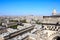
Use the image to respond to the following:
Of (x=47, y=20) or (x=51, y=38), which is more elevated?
(x=47, y=20)

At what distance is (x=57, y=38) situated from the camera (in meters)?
5.35

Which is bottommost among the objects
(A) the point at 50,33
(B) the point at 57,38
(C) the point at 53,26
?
(B) the point at 57,38

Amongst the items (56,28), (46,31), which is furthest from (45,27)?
(56,28)

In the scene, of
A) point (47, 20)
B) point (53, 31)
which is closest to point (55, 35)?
point (53, 31)

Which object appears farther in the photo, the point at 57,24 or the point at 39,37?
the point at 39,37

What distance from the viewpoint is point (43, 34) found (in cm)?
518

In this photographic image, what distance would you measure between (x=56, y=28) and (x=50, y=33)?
0.45 m

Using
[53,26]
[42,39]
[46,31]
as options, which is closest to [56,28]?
[53,26]

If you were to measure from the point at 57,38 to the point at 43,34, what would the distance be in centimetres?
92

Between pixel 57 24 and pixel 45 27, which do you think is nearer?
pixel 57 24

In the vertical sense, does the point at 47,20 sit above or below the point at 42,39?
above

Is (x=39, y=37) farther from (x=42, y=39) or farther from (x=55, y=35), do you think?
(x=55, y=35)

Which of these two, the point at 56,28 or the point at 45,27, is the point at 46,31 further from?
the point at 56,28

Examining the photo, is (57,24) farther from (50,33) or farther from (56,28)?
(50,33)
